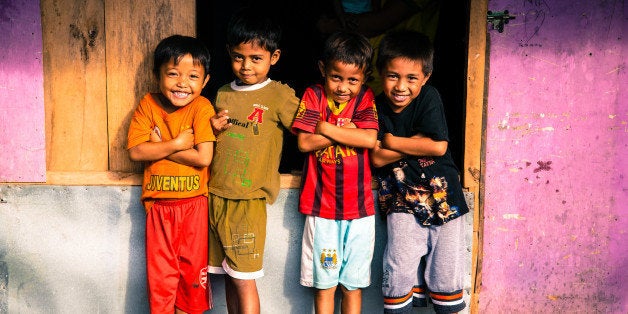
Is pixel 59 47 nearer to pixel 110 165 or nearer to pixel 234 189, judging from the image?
pixel 110 165

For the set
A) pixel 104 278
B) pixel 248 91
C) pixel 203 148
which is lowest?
pixel 104 278

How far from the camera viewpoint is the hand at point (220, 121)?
9.03 ft

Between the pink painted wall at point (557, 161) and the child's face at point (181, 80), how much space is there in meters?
1.41

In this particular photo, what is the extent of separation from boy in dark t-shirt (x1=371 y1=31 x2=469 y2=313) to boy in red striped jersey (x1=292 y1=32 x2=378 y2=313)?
9 cm

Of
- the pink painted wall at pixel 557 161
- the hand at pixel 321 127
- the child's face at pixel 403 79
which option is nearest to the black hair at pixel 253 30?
the hand at pixel 321 127

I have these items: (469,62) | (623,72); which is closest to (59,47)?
(469,62)

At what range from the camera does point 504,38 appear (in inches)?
117

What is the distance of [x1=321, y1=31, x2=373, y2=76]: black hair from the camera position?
266 centimetres

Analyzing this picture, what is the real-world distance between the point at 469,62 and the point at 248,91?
1.07 metres

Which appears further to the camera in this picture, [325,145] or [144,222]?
[144,222]

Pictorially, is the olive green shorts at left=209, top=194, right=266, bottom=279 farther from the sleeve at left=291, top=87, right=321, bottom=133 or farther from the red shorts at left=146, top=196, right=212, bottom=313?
the sleeve at left=291, top=87, right=321, bottom=133

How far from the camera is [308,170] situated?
282cm

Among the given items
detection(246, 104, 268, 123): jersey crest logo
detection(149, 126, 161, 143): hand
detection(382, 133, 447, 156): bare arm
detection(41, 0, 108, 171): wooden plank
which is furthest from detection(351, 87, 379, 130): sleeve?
detection(41, 0, 108, 171): wooden plank

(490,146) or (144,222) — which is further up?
(490,146)
